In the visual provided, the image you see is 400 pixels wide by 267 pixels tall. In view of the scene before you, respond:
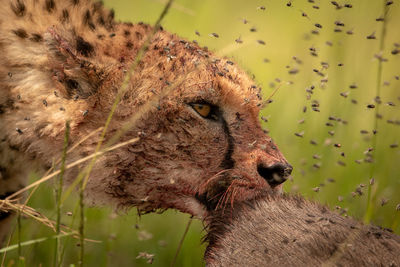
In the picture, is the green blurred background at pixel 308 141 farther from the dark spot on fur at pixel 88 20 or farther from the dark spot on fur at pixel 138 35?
the dark spot on fur at pixel 88 20

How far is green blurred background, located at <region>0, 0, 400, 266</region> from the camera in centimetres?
364

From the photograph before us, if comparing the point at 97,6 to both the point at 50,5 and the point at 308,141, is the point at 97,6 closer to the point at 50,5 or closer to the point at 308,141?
the point at 50,5

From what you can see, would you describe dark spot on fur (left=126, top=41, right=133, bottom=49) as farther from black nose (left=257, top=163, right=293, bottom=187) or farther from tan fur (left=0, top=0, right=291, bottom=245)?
black nose (left=257, top=163, right=293, bottom=187)

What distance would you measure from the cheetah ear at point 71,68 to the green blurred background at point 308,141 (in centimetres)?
50

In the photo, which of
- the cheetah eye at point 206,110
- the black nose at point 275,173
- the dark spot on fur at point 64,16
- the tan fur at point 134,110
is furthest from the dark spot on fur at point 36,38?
the black nose at point 275,173

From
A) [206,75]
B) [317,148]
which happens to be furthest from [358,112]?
[206,75]

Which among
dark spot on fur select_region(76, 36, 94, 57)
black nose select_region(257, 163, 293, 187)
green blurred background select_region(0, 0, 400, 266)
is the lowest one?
green blurred background select_region(0, 0, 400, 266)

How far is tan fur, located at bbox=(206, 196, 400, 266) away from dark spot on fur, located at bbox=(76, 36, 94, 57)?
1190mm

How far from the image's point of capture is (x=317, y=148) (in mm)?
4609

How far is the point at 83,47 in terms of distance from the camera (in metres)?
3.00

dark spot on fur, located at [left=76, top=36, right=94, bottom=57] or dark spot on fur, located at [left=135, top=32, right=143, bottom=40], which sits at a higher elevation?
dark spot on fur, located at [left=135, top=32, right=143, bottom=40]

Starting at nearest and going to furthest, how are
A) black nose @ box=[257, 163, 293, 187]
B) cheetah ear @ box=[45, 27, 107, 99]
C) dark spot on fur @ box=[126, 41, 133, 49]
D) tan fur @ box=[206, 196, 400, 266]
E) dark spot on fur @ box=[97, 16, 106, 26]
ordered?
1. tan fur @ box=[206, 196, 400, 266]
2. black nose @ box=[257, 163, 293, 187]
3. cheetah ear @ box=[45, 27, 107, 99]
4. dark spot on fur @ box=[126, 41, 133, 49]
5. dark spot on fur @ box=[97, 16, 106, 26]

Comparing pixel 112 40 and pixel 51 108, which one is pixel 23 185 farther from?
pixel 112 40

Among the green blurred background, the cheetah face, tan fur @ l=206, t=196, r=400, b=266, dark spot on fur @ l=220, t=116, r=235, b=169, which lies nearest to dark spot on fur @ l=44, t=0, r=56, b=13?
the green blurred background
